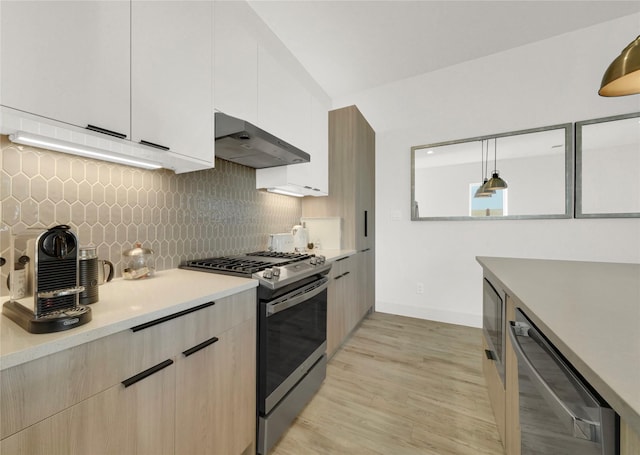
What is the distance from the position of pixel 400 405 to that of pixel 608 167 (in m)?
2.81

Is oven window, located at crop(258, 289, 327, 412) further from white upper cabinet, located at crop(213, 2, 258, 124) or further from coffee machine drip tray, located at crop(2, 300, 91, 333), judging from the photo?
white upper cabinet, located at crop(213, 2, 258, 124)

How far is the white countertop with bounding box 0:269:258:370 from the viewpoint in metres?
0.57

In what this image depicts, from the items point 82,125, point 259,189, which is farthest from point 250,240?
point 82,125

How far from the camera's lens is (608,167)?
2240mm

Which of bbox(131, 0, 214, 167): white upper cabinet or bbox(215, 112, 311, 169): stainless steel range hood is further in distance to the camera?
bbox(215, 112, 311, 169): stainless steel range hood

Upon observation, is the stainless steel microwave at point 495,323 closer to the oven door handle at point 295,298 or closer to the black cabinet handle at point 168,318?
the oven door handle at point 295,298

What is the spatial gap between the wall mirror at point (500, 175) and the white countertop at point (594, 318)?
1253 millimetres

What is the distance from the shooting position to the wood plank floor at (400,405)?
1340 millimetres

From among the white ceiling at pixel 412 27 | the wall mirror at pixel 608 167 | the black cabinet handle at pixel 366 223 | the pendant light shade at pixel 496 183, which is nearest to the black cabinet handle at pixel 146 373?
the black cabinet handle at pixel 366 223

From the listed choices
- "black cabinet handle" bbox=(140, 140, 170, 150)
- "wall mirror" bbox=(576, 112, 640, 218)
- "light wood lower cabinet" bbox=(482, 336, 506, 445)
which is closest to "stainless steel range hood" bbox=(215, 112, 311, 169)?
"black cabinet handle" bbox=(140, 140, 170, 150)

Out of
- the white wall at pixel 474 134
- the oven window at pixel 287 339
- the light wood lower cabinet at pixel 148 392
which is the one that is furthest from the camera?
the white wall at pixel 474 134

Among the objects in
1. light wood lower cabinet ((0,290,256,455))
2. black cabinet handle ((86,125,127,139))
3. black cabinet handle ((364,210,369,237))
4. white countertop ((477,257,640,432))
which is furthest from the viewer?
black cabinet handle ((364,210,369,237))

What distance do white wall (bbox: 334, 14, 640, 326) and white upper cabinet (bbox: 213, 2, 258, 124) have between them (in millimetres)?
2132

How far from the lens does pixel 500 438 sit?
1.37 metres
